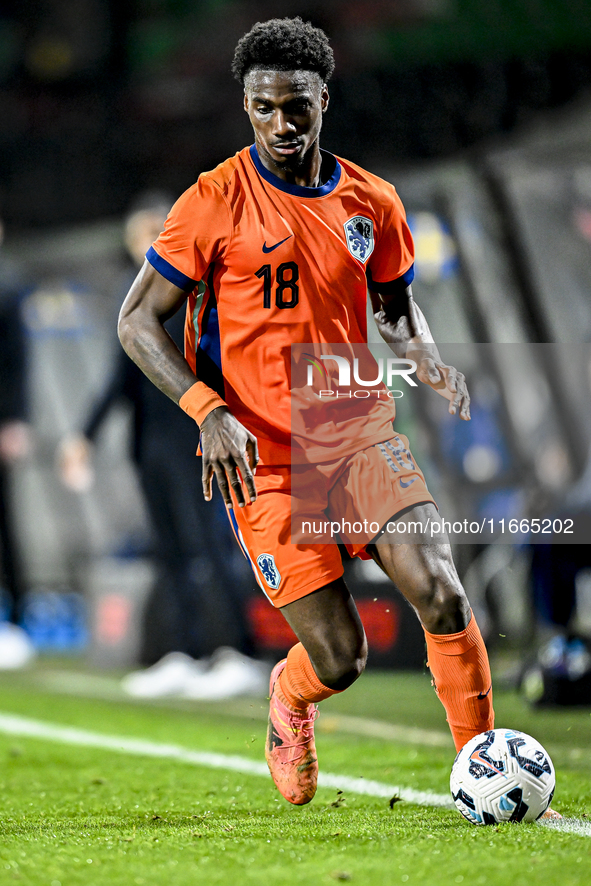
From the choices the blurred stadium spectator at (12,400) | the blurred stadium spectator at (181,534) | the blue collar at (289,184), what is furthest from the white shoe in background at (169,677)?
the blue collar at (289,184)

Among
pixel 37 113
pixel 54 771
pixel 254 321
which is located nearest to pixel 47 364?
pixel 37 113

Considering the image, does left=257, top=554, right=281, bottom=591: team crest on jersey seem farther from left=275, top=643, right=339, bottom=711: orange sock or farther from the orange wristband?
the orange wristband

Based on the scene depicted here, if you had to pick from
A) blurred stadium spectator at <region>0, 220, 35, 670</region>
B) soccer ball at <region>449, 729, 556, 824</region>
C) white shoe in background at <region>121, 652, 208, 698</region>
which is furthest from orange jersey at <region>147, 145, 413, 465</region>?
blurred stadium spectator at <region>0, 220, 35, 670</region>

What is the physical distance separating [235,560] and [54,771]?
4.29 meters

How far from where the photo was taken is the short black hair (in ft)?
10.9

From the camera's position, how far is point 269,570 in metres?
3.37

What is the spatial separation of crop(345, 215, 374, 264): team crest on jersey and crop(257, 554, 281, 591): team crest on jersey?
0.90 metres

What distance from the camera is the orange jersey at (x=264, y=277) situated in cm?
335

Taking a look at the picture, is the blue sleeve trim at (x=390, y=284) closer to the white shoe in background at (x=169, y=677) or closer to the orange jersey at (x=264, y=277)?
the orange jersey at (x=264, y=277)

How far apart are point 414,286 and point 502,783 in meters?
3.74

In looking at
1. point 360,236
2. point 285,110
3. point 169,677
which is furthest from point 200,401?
point 169,677

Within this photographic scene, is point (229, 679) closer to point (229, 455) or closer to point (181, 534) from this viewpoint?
point (181, 534)

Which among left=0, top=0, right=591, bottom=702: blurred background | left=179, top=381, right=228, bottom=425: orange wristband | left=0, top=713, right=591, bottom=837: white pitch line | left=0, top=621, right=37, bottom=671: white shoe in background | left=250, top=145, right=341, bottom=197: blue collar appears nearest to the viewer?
left=179, top=381, right=228, bottom=425: orange wristband

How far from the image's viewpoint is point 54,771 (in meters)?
4.46
